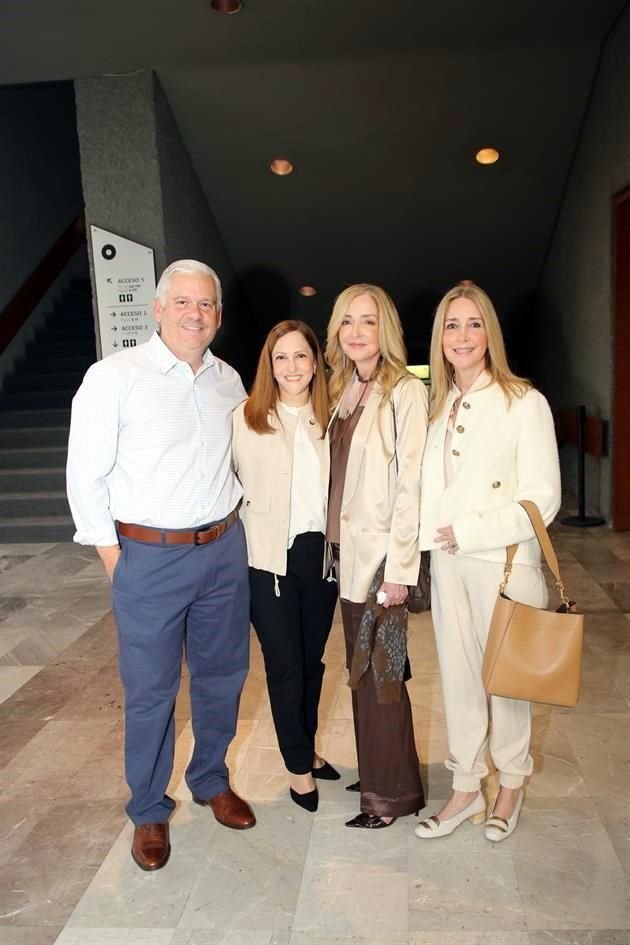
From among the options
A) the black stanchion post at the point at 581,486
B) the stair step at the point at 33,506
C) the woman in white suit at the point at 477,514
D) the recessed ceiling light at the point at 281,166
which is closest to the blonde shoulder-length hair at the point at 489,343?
the woman in white suit at the point at 477,514

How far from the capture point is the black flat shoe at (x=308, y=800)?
97.0 inches

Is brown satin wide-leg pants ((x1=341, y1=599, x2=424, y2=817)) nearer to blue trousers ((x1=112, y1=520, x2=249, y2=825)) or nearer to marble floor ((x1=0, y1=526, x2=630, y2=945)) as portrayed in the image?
marble floor ((x1=0, y1=526, x2=630, y2=945))

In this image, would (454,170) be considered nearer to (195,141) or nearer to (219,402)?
(195,141)

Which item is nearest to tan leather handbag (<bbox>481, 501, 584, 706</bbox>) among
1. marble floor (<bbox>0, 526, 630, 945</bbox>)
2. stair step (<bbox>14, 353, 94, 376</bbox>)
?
marble floor (<bbox>0, 526, 630, 945</bbox>)

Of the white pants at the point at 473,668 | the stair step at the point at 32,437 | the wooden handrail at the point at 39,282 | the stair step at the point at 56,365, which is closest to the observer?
the white pants at the point at 473,668

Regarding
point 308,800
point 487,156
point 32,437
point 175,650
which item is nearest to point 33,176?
point 32,437

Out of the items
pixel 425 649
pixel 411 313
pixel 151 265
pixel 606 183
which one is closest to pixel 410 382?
pixel 425 649

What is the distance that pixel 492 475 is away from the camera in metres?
2.13

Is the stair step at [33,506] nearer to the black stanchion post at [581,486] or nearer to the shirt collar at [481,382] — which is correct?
the black stanchion post at [581,486]

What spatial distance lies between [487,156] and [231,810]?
17.9ft

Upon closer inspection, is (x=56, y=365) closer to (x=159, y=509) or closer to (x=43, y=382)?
(x=43, y=382)

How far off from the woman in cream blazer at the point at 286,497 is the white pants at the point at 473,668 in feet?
1.17

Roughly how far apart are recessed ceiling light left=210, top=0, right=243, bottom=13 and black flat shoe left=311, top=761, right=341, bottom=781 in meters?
4.02

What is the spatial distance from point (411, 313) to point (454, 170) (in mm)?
1906
